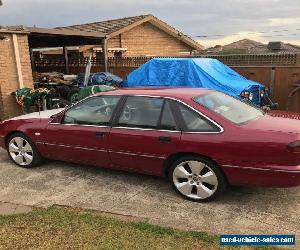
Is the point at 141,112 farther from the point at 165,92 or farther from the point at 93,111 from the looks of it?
the point at 93,111

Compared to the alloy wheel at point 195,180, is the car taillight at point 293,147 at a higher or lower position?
A: higher

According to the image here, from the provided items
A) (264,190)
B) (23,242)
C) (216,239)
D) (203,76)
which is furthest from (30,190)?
(203,76)

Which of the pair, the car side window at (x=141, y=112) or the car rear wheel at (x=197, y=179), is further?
the car side window at (x=141, y=112)

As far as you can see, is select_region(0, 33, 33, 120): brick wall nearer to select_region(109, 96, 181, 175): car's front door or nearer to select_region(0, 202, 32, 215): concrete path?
select_region(0, 202, 32, 215): concrete path

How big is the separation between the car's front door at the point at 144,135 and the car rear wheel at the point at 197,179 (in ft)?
0.75

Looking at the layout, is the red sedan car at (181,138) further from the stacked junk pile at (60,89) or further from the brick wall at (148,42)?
the brick wall at (148,42)

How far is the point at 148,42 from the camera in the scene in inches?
838

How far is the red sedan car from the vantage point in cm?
422

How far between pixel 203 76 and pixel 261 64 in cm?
307

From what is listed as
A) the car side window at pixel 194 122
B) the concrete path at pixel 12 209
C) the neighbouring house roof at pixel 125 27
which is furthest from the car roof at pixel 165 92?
the neighbouring house roof at pixel 125 27

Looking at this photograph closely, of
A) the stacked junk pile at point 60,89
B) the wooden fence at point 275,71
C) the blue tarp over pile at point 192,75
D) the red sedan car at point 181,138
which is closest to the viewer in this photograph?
the red sedan car at point 181,138

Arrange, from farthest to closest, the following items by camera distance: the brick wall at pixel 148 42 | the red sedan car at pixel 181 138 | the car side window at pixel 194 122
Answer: the brick wall at pixel 148 42
the car side window at pixel 194 122
the red sedan car at pixel 181 138

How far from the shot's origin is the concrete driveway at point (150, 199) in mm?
4164

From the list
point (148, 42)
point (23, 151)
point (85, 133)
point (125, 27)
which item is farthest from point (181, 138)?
point (148, 42)
